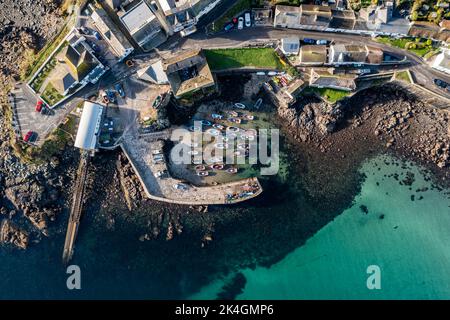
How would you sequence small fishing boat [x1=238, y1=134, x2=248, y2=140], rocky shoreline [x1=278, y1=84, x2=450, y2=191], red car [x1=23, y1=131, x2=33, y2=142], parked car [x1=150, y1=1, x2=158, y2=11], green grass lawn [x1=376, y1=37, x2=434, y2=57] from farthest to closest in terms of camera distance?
rocky shoreline [x1=278, y1=84, x2=450, y2=191], small fishing boat [x1=238, y1=134, x2=248, y2=140], green grass lawn [x1=376, y1=37, x2=434, y2=57], red car [x1=23, y1=131, x2=33, y2=142], parked car [x1=150, y1=1, x2=158, y2=11]

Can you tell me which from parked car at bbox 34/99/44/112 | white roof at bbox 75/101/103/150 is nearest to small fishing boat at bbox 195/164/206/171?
white roof at bbox 75/101/103/150

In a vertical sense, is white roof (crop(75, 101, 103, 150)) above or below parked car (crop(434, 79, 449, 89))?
above

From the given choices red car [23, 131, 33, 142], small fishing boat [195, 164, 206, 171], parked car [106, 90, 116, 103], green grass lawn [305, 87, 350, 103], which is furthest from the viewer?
small fishing boat [195, 164, 206, 171]

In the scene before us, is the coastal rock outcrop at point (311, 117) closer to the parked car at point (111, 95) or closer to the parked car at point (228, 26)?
the parked car at point (228, 26)

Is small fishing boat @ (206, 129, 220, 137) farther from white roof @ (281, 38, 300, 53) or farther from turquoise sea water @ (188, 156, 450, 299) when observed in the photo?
turquoise sea water @ (188, 156, 450, 299)

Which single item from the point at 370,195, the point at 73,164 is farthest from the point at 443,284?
the point at 73,164

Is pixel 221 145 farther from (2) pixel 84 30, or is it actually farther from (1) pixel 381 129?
(2) pixel 84 30

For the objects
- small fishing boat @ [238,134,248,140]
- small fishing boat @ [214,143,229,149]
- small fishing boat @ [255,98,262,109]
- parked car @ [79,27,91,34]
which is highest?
parked car @ [79,27,91,34]

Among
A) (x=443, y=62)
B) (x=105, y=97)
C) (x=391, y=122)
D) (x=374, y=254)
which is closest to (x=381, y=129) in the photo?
(x=391, y=122)
